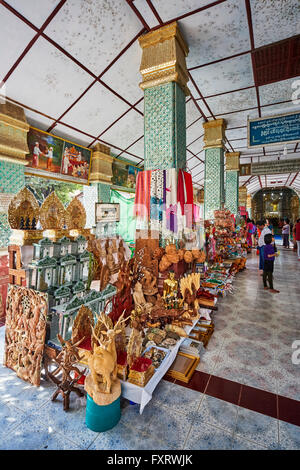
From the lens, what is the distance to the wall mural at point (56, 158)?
18.4 feet

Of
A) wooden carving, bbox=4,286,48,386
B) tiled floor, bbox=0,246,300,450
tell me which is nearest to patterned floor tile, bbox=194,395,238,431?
tiled floor, bbox=0,246,300,450

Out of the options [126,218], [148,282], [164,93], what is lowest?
[148,282]

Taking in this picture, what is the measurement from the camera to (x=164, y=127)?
4.09 m

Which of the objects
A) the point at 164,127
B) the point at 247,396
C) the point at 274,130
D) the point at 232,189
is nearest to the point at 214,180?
the point at 274,130

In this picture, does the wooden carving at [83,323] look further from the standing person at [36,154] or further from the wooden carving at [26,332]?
the standing person at [36,154]

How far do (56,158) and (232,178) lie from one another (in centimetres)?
809

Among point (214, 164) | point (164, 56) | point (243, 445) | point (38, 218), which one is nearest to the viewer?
point (243, 445)

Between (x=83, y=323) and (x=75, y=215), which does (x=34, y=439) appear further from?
(x=75, y=215)

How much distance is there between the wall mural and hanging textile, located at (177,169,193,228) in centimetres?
390

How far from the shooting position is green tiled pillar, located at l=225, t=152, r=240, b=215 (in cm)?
1064

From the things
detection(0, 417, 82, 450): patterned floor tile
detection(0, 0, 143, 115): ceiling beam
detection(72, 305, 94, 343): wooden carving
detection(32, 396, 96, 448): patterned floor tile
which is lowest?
detection(32, 396, 96, 448): patterned floor tile

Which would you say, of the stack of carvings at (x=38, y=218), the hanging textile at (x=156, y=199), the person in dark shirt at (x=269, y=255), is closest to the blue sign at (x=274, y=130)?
the person in dark shirt at (x=269, y=255)

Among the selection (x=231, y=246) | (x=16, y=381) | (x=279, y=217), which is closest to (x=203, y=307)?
(x=16, y=381)

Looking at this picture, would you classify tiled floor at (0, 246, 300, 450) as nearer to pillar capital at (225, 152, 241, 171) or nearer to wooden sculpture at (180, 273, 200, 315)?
wooden sculpture at (180, 273, 200, 315)
